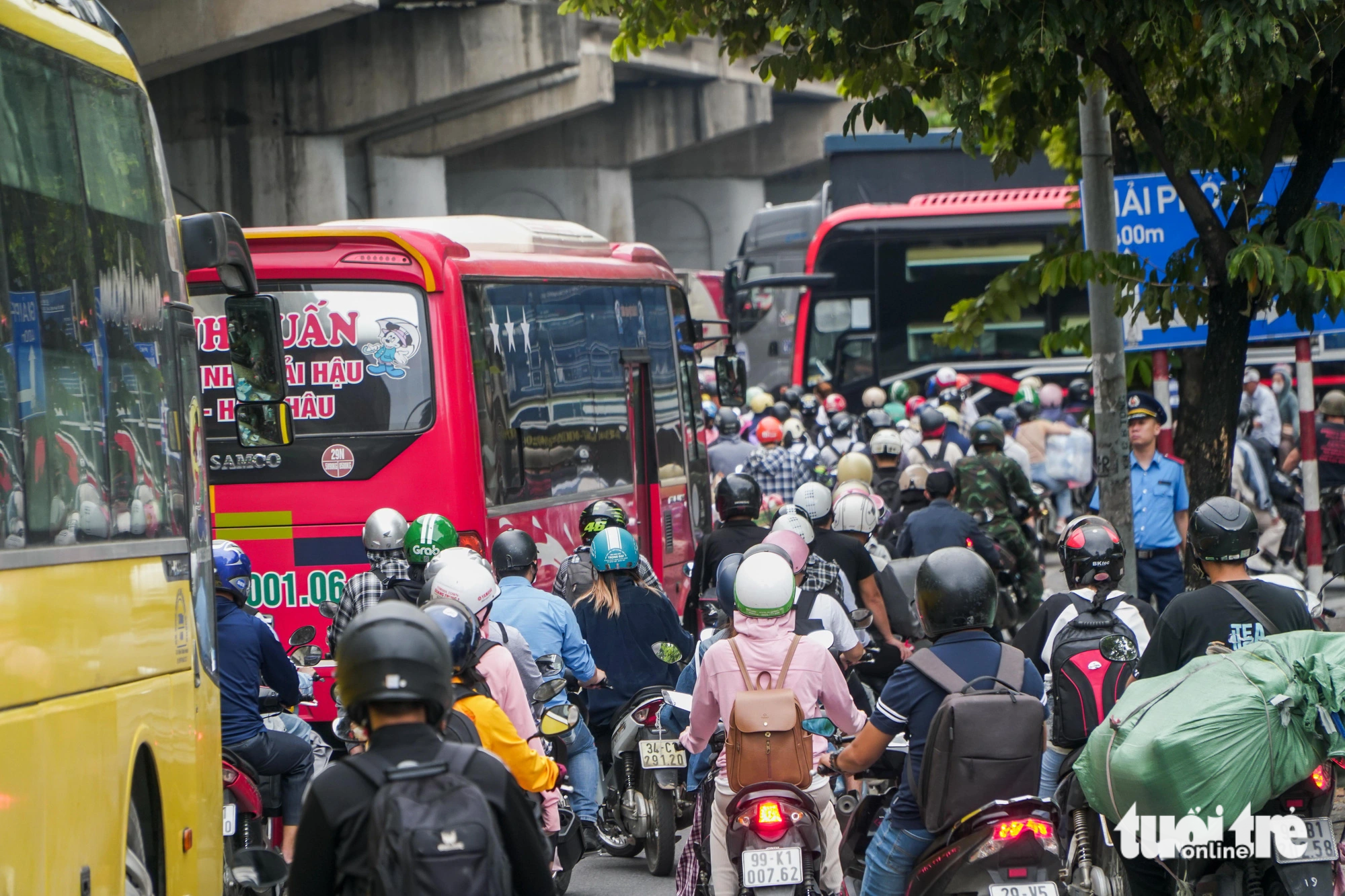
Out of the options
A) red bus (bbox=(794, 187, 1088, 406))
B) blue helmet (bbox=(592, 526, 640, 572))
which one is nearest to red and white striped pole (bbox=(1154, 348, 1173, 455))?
blue helmet (bbox=(592, 526, 640, 572))

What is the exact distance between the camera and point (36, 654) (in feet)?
13.4

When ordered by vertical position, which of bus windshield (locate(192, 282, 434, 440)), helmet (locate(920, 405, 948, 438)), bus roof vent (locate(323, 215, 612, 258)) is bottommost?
helmet (locate(920, 405, 948, 438))

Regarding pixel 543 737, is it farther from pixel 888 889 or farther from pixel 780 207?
pixel 780 207

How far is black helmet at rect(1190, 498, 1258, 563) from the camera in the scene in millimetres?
5789

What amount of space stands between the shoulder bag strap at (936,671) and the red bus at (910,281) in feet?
63.5

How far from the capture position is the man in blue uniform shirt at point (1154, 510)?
1017 centimetres

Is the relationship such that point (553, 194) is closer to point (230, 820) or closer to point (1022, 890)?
point (230, 820)

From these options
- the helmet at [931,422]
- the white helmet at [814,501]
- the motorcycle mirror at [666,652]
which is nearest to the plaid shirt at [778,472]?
the helmet at [931,422]

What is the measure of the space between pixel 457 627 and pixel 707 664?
42.9 inches

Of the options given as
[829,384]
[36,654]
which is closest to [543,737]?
[36,654]

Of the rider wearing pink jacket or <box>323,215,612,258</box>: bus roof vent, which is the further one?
<box>323,215,612,258</box>: bus roof vent

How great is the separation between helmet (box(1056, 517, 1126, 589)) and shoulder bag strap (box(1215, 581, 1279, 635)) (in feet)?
2.03

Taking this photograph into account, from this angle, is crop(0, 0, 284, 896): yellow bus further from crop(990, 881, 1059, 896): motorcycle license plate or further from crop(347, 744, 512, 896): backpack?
crop(990, 881, 1059, 896): motorcycle license plate

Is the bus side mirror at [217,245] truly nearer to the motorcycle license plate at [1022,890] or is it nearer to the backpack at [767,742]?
the backpack at [767,742]
